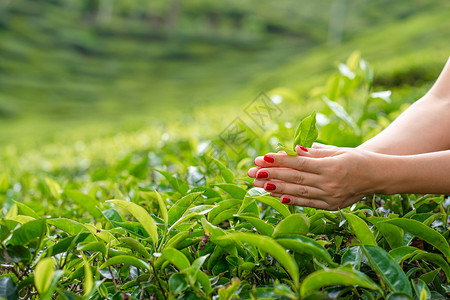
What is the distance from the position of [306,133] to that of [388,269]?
34 cm

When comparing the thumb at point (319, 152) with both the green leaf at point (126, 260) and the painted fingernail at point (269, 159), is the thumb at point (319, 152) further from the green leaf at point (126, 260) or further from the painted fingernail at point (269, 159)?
the green leaf at point (126, 260)

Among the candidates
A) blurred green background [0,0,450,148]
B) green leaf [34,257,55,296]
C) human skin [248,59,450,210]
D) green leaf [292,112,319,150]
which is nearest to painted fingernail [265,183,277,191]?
human skin [248,59,450,210]

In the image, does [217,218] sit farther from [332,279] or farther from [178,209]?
[332,279]

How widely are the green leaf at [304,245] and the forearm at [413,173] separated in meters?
0.26

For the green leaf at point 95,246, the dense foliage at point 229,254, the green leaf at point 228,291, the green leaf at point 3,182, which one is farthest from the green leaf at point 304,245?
the green leaf at point 3,182

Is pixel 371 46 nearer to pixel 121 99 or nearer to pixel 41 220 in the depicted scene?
pixel 121 99

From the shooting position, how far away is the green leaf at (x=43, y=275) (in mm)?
727

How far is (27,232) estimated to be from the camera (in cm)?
87

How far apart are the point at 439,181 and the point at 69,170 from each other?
2960 millimetres

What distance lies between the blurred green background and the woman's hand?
4248 mm

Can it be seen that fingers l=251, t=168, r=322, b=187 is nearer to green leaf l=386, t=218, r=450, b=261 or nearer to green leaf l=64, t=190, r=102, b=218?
green leaf l=386, t=218, r=450, b=261

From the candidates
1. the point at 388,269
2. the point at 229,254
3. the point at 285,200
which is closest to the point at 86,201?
the point at 229,254

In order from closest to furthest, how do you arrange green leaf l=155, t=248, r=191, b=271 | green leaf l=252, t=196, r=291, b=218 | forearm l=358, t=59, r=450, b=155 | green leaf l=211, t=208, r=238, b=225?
green leaf l=155, t=248, r=191, b=271 < green leaf l=252, t=196, r=291, b=218 < green leaf l=211, t=208, r=238, b=225 < forearm l=358, t=59, r=450, b=155

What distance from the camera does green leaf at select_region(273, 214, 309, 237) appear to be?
0.81m
